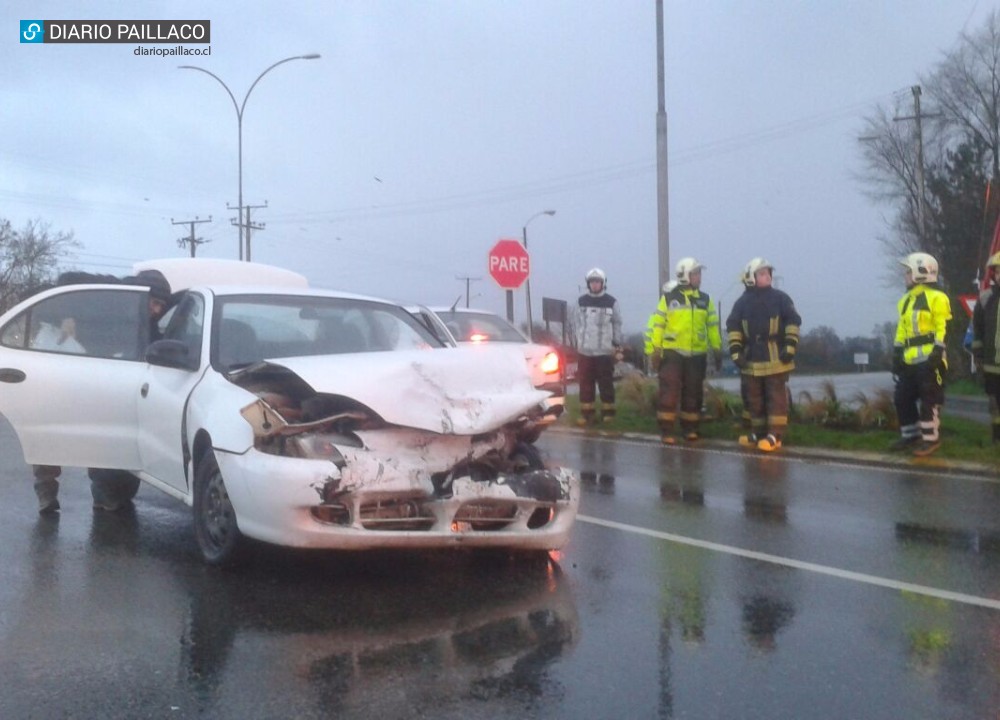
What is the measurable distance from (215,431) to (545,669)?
2.44 m

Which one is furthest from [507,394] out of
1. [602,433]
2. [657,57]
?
[657,57]

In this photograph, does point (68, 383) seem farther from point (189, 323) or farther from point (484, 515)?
point (484, 515)

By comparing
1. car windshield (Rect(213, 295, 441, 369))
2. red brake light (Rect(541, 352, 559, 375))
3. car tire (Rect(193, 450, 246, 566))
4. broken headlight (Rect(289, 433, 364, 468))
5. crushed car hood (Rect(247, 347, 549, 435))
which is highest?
car windshield (Rect(213, 295, 441, 369))

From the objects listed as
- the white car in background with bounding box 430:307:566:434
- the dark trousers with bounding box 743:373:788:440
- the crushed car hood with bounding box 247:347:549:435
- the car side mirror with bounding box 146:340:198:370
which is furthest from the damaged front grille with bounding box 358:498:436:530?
the dark trousers with bounding box 743:373:788:440

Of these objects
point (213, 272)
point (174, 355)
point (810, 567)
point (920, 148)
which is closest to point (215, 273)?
point (213, 272)

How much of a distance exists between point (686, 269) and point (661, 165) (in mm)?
5846

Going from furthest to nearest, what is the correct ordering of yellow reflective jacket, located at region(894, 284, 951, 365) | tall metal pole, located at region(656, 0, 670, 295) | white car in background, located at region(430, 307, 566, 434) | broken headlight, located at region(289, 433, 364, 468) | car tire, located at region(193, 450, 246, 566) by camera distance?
tall metal pole, located at region(656, 0, 670, 295) → white car in background, located at region(430, 307, 566, 434) → yellow reflective jacket, located at region(894, 284, 951, 365) → car tire, located at region(193, 450, 246, 566) → broken headlight, located at region(289, 433, 364, 468)

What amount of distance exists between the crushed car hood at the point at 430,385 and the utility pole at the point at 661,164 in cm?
1273

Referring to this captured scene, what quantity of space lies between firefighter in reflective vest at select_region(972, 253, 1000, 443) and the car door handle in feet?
29.3

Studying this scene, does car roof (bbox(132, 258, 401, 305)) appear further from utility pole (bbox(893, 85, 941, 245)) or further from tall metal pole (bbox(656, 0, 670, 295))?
utility pole (bbox(893, 85, 941, 245))

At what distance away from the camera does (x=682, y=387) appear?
13.9 metres

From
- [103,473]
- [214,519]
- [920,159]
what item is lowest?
[214,519]

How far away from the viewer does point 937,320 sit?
11.6 metres

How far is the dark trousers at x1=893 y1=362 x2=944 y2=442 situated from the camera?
1163 centimetres
